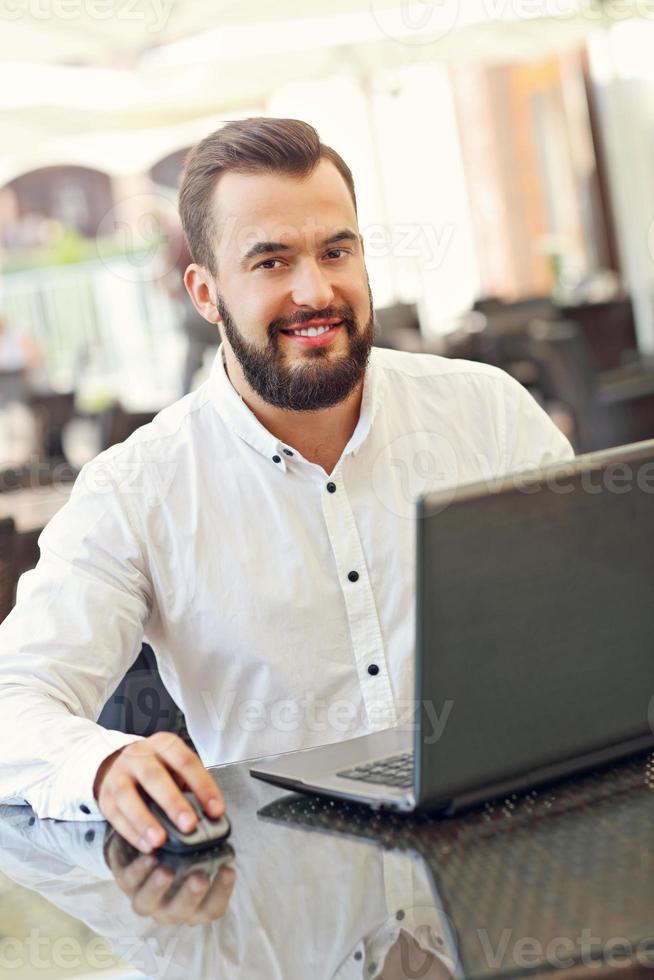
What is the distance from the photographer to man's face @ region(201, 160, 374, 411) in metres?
1.58

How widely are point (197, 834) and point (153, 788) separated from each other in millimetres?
55

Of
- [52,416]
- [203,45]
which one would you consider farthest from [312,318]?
[203,45]

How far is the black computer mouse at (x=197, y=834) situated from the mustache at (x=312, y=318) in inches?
27.8

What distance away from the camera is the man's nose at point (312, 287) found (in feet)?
5.14

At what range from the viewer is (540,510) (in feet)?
3.09

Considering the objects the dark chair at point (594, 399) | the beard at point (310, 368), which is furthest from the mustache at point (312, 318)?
the dark chair at point (594, 399)

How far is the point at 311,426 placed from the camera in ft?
5.47

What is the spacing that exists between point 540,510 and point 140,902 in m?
0.40

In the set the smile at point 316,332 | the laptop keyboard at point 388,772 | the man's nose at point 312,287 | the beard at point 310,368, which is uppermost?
the man's nose at point 312,287

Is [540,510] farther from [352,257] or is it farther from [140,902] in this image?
[352,257]

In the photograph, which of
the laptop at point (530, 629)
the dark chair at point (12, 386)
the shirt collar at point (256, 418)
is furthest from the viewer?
the dark chair at point (12, 386)

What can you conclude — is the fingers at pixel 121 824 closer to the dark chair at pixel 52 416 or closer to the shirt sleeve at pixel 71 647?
the shirt sleeve at pixel 71 647

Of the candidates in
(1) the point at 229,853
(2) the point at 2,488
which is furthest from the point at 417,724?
(2) the point at 2,488

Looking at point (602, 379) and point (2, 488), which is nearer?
point (2, 488)
